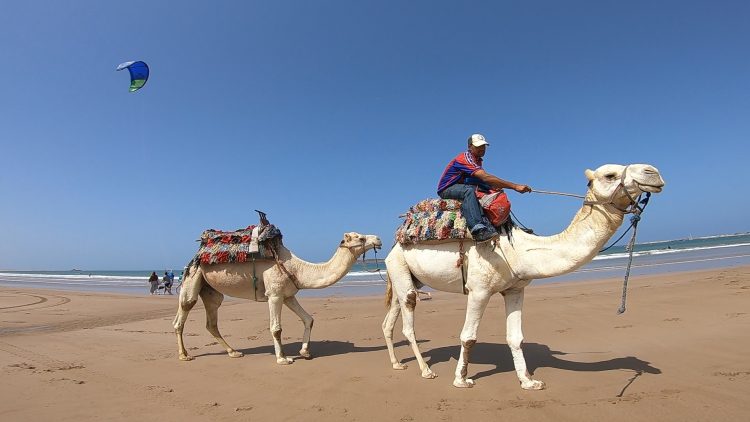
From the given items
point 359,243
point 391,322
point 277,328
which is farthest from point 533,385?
point 277,328

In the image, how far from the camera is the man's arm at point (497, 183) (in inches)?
190

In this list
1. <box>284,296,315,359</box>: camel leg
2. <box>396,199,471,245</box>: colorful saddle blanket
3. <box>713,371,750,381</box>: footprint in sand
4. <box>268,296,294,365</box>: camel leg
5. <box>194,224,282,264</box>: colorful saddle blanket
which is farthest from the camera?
<box>194,224,282,264</box>: colorful saddle blanket

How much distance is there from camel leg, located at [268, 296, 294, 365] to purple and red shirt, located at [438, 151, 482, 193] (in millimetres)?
3472

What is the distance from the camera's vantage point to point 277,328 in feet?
22.2

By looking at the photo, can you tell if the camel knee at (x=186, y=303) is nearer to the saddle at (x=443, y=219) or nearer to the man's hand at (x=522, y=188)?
the saddle at (x=443, y=219)

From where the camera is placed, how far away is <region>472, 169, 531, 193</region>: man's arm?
4.82m

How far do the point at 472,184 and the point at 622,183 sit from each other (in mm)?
1699

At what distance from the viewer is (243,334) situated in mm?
9930

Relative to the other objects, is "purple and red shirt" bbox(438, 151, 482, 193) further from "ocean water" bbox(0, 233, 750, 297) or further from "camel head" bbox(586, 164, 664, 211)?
"ocean water" bbox(0, 233, 750, 297)

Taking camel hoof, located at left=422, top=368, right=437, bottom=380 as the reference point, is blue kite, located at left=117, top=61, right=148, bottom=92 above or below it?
above

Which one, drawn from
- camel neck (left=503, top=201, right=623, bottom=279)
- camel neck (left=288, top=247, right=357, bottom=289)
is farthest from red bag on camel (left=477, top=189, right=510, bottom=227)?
camel neck (left=288, top=247, right=357, bottom=289)

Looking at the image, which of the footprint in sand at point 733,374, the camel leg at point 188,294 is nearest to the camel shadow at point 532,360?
the footprint in sand at point 733,374

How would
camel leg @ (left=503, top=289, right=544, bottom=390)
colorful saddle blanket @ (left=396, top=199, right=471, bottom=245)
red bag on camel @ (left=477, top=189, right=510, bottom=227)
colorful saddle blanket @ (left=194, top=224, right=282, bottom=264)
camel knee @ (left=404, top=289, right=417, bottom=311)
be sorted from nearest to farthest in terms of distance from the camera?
camel leg @ (left=503, top=289, right=544, bottom=390)
red bag on camel @ (left=477, top=189, right=510, bottom=227)
colorful saddle blanket @ (left=396, top=199, right=471, bottom=245)
camel knee @ (left=404, top=289, right=417, bottom=311)
colorful saddle blanket @ (left=194, top=224, right=282, bottom=264)

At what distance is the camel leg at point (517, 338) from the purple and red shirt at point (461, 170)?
1.51 metres
